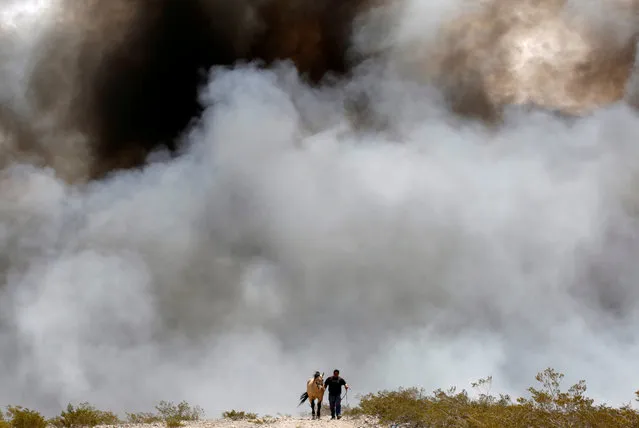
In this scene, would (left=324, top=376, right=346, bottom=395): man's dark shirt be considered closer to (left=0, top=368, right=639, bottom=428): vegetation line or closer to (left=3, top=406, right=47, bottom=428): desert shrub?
(left=0, top=368, right=639, bottom=428): vegetation line

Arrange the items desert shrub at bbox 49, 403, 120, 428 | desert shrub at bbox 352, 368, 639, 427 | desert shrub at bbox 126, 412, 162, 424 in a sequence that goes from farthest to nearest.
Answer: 1. desert shrub at bbox 126, 412, 162, 424
2. desert shrub at bbox 49, 403, 120, 428
3. desert shrub at bbox 352, 368, 639, 427

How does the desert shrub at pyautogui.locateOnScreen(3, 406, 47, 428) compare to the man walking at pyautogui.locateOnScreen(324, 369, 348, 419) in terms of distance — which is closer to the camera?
the desert shrub at pyautogui.locateOnScreen(3, 406, 47, 428)

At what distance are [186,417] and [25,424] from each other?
13584 millimetres

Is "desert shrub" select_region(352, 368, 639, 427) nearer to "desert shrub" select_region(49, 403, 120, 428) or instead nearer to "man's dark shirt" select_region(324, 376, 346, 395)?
"man's dark shirt" select_region(324, 376, 346, 395)

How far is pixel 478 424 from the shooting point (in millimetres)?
16047

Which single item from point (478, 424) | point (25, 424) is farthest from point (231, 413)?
point (478, 424)

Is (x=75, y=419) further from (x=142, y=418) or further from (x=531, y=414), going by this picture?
(x=531, y=414)

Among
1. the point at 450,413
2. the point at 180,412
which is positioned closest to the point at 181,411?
the point at 180,412

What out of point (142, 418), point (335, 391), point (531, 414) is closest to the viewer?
point (531, 414)

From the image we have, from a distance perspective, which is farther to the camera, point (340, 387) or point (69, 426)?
point (340, 387)

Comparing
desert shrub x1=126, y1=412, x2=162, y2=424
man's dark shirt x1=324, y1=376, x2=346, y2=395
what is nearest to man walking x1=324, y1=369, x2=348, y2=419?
man's dark shirt x1=324, y1=376, x2=346, y2=395

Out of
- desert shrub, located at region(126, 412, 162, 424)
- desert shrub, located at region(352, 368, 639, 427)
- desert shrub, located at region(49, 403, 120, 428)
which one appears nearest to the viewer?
desert shrub, located at region(352, 368, 639, 427)

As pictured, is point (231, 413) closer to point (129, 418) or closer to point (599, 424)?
point (129, 418)

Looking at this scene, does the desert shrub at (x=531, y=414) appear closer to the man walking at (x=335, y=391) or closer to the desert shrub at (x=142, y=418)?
the man walking at (x=335, y=391)
